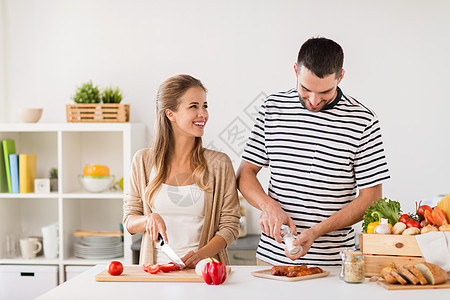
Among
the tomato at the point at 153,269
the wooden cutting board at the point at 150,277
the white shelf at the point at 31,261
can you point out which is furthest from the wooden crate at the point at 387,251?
the white shelf at the point at 31,261

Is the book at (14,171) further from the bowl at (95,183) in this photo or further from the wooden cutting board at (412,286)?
the wooden cutting board at (412,286)

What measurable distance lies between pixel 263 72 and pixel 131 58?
93 cm

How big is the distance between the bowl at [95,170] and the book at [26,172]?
1.25ft

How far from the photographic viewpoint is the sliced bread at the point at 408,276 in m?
1.81

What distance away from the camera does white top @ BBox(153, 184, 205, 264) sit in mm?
2377

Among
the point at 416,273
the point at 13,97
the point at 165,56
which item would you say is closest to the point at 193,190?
the point at 416,273

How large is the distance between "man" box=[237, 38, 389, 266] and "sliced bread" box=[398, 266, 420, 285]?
38 centimetres

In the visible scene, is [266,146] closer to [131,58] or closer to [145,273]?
[145,273]

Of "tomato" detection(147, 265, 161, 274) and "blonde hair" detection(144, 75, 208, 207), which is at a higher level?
"blonde hair" detection(144, 75, 208, 207)

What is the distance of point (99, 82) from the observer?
398cm

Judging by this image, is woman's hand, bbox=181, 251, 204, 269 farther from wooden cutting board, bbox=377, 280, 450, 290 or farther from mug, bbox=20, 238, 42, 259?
mug, bbox=20, 238, 42, 259

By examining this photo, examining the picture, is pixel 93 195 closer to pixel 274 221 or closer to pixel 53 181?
pixel 53 181

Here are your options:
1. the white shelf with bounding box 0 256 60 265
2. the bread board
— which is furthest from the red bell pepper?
the white shelf with bounding box 0 256 60 265

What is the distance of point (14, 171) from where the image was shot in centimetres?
374
